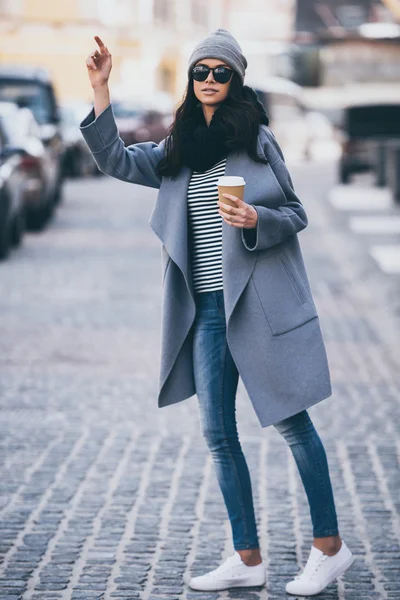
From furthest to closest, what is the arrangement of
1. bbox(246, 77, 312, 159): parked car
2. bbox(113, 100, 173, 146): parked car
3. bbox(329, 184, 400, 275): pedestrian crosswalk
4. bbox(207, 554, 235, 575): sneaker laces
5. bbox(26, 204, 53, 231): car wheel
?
bbox(246, 77, 312, 159): parked car → bbox(113, 100, 173, 146): parked car → bbox(26, 204, 53, 231): car wheel → bbox(329, 184, 400, 275): pedestrian crosswalk → bbox(207, 554, 235, 575): sneaker laces

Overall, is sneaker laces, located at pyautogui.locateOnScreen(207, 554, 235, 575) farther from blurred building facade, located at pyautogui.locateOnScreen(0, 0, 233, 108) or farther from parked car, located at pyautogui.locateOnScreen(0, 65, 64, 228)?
blurred building facade, located at pyautogui.locateOnScreen(0, 0, 233, 108)

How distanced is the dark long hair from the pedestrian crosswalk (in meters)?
9.72

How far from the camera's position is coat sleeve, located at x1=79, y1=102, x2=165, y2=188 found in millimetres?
4449

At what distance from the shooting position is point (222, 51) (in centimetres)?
A: 433

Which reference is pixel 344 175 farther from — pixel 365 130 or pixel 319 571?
pixel 319 571

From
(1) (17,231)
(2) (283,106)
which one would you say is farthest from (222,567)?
(2) (283,106)

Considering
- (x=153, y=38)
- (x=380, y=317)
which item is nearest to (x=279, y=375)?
(x=380, y=317)

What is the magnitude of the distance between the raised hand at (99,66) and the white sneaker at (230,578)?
1.71 m

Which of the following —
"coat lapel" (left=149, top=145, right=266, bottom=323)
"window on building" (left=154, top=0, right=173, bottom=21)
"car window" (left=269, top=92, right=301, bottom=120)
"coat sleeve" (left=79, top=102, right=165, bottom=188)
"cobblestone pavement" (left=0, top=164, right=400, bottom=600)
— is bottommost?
"window on building" (left=154, top=0, right=173, bottom=21)

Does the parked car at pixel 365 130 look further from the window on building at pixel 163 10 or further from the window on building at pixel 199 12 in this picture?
the window on building at pixel 199 12

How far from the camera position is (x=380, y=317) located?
11.2 m

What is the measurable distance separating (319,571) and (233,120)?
1565 millimetres

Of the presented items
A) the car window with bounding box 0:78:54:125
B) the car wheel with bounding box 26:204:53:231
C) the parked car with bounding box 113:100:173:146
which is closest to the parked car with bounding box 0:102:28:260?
the car wheel with bounding box 26:204:53:231

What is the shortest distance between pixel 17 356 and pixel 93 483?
11.2 ft
